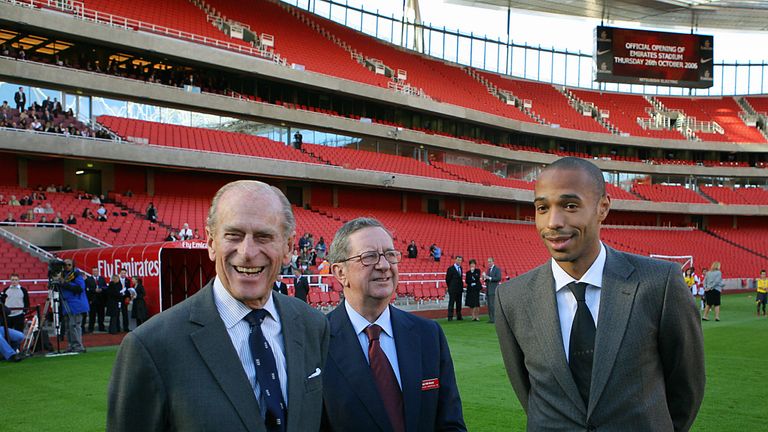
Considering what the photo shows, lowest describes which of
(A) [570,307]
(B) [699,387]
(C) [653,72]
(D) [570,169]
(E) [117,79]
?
(B) [699,387]

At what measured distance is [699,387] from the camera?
333 cm

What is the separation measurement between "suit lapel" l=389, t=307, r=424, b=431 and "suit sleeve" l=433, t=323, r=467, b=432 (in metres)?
0.17

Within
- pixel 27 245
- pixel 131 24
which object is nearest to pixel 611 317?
pixel 27 245

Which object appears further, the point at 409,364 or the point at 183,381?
the point at 409,364

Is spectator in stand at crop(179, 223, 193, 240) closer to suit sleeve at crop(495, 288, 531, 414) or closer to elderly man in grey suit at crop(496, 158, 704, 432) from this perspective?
suit sleeve at crop(495, 288, 531, 414)

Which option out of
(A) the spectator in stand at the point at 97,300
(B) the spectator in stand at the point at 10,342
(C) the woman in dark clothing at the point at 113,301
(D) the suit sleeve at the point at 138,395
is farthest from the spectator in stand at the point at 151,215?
(D) the suit sleeve at the point at 138,395

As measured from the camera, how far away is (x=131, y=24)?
31.3 metres

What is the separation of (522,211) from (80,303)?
41440 millimetres

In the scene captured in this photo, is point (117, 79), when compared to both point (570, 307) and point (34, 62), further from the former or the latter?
point (570, 307)

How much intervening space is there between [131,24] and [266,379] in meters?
31.9

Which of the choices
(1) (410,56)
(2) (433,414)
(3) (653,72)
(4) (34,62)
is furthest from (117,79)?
(3) (653,72)

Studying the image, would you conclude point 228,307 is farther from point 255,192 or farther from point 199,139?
point 199,139

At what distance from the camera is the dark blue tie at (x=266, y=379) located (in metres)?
2.63

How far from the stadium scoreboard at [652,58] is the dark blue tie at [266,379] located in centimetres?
4857
